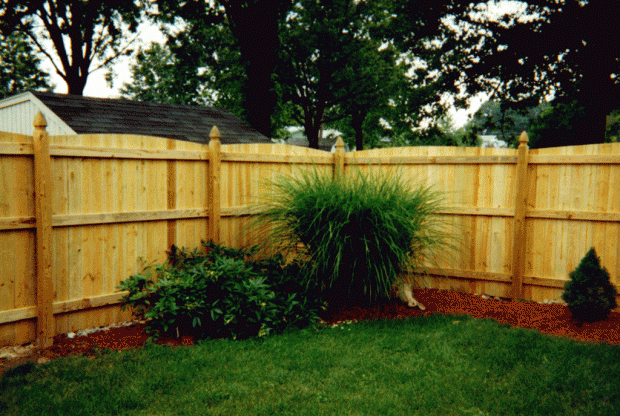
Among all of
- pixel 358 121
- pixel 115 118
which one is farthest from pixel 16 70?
pixel 115 118

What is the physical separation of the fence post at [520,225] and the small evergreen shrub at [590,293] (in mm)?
1148

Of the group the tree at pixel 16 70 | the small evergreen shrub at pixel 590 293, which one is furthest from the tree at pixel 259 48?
the tree at pixel 16 70

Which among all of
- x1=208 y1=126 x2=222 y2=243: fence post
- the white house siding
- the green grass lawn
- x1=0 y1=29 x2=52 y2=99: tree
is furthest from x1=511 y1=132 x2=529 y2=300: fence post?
x1=0 y1=29 x2=52 y2=99: tree

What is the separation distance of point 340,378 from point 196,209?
262 centimetres

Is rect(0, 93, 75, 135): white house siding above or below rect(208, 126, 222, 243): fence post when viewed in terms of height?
above

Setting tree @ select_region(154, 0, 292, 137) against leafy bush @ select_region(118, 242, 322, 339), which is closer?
leafy bush @ select_region(118, 242, 322, 339)

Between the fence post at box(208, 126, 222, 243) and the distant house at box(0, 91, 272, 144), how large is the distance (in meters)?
3.92

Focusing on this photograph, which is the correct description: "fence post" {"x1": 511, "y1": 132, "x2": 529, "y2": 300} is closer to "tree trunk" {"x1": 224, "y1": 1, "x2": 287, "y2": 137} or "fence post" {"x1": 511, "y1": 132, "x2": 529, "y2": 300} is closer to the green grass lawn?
the green grass lawn

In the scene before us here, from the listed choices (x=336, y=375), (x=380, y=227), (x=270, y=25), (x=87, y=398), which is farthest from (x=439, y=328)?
(x=270, y=25)

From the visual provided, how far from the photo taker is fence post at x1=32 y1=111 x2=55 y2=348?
4.19 m

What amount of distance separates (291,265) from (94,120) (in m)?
5.53

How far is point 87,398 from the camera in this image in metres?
3.16

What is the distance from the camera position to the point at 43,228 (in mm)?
4234

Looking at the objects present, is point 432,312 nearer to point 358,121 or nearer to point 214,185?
point 214,185
